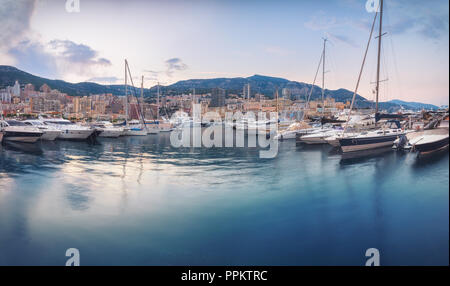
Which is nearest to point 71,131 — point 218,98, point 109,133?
point 109,133

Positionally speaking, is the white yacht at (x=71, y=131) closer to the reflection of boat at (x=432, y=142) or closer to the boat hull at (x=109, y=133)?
the boat hull at (x=109, y=133)

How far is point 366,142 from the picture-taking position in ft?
18.3

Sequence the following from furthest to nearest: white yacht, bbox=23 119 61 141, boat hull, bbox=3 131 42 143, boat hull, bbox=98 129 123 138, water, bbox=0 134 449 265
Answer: boat hull, bbox=98 129 123 138 < white yacht, bbox=23 119 61 141 < boat hull, bbox=3 131 42 143 < water, bbox=0 134 449 265

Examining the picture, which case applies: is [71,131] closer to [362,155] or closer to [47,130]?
[47,130]

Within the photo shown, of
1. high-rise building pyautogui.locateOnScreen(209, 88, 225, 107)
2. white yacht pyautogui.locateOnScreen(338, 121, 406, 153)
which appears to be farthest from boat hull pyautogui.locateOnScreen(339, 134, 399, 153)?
high-rise building pyautogui.locateOnScreen(209, 88, 225, 107)

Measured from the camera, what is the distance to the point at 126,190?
11.0ft

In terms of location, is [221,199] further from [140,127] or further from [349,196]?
[140,127]

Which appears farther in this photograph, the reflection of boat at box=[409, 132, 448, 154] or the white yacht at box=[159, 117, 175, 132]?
the white yacht at box=[159, 117, 175, 132]

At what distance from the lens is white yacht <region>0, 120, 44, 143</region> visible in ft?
27.8

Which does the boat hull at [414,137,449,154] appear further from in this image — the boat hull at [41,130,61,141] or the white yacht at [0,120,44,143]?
the boat hull at [41,130,61,141]

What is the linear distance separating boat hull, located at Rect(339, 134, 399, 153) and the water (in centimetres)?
146
